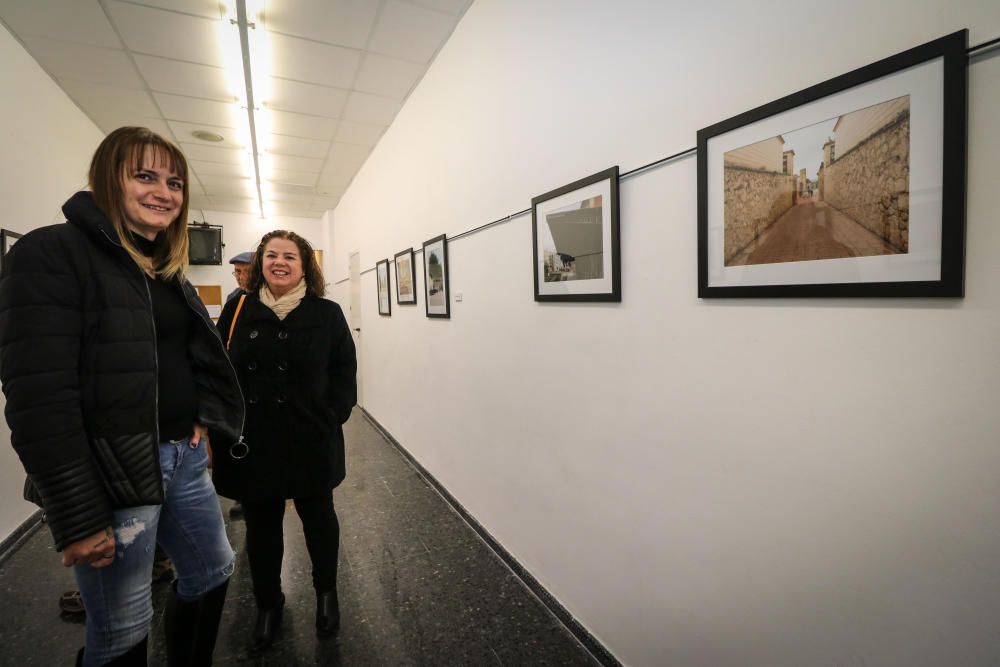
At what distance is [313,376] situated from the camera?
172 centimetres

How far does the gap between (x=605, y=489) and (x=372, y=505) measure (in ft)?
6.39

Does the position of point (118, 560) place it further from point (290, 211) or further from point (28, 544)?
point (290, 211)

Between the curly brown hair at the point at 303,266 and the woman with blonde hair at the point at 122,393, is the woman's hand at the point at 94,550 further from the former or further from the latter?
the curly brown hair at the point at 303,266

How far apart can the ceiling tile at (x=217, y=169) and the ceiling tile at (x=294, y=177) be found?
12.5 inches

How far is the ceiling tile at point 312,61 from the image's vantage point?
2986mm

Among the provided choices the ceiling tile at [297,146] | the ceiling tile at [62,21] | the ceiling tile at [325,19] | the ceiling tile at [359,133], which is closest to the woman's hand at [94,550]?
the ceiling tile at [325,19]

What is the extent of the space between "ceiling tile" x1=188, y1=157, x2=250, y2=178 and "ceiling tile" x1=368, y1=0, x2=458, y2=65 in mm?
3318

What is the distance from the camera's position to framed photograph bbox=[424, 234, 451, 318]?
3.12 meters

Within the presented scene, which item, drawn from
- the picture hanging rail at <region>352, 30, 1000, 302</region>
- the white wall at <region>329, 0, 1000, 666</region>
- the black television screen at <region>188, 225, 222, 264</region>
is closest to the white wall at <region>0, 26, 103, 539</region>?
the white wall at <region>329, 0, 1000, 666</region>

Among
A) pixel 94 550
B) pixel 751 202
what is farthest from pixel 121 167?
pixel 751 202

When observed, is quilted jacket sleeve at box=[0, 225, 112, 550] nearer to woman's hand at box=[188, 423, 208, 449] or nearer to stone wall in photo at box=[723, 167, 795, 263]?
woman's hand at box=[188, 423, 208, 449]

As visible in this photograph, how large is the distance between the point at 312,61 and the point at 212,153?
2542mm

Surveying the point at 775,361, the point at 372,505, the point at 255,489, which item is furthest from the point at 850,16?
the point at 372,505

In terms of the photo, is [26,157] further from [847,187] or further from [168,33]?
[847,187]
